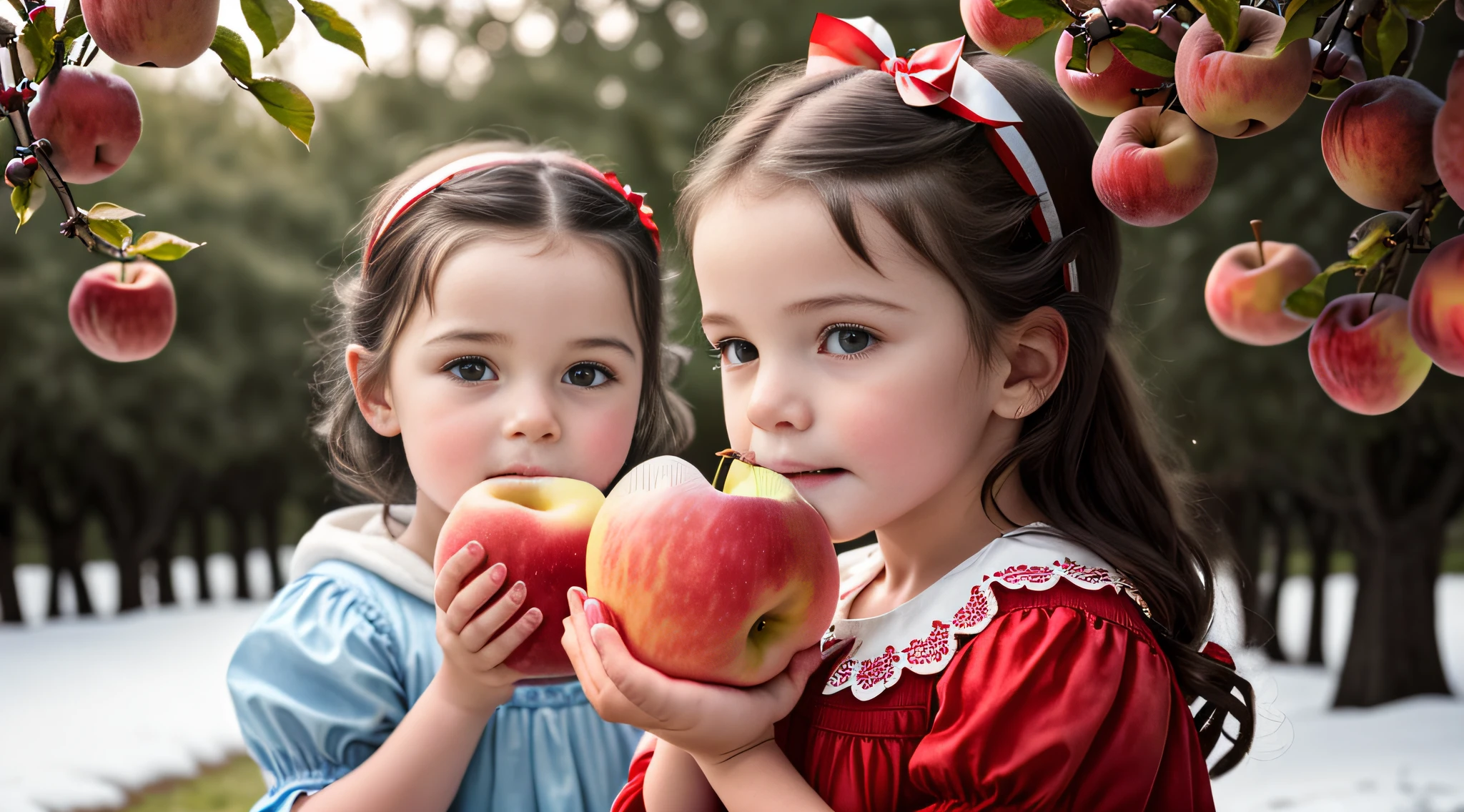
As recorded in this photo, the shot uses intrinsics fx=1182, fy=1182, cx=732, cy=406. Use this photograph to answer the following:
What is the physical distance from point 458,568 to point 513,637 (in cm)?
9

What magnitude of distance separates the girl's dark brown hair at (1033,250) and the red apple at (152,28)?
1.64 ft

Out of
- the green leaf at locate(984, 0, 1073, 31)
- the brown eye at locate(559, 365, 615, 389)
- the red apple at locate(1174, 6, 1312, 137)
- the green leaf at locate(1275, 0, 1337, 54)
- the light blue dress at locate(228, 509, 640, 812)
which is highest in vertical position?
the green leaf at locate(984, 0, 1073, 31)

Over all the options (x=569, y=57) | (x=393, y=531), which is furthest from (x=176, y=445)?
(x=393, y=531)

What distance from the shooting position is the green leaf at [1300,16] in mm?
745

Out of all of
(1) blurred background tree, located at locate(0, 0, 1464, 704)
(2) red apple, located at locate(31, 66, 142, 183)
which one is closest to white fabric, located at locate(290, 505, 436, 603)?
(2) red apple, located at locate(31, 66, 142, 183)

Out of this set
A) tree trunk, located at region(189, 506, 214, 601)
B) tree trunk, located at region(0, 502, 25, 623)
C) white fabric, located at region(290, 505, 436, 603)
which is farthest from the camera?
tree trunk, located at region(189, 506, 214, 601)

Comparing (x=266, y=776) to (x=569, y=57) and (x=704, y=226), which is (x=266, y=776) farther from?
(x=569, y=57)

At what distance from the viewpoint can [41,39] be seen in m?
0.88

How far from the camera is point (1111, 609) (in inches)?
42.1

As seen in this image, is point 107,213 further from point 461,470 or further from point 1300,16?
point 1300,16

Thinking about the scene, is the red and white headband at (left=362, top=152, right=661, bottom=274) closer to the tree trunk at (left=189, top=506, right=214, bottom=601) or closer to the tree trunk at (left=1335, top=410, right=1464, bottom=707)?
the tree trunk at (left=1335, top=410, right=1464, bottom=707)

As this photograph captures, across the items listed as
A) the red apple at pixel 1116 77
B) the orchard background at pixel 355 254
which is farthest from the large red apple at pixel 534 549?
the orchard background at pixel 355 254

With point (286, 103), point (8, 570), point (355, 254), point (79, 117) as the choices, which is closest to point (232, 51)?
point (286, 103)

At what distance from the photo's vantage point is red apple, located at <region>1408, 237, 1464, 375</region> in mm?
794
